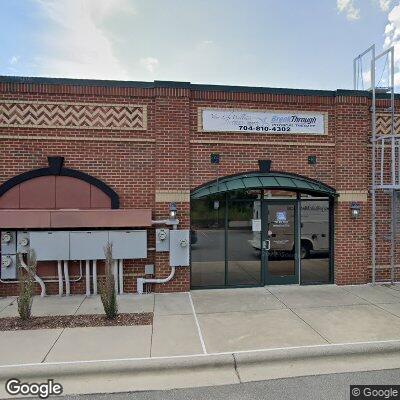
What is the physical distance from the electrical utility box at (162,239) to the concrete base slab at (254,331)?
86.3 inches

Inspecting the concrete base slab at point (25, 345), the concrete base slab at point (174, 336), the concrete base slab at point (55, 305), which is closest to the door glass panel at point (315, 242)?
the concrete base slab at point (174, 336)

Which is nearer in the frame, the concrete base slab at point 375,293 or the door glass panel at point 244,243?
the concrete base slab at point 375,293

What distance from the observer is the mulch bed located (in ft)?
19.7

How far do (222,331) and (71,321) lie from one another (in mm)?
2873

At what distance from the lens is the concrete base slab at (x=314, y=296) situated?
7.41 meters

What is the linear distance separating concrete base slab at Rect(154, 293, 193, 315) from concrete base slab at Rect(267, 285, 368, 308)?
2.22m

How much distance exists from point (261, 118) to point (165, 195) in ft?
10.7

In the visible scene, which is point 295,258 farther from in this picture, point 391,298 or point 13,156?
point 13,156

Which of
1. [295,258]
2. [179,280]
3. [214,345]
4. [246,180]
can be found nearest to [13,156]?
[179,280]

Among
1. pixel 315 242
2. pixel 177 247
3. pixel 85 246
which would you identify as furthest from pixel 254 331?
pixel 85 246

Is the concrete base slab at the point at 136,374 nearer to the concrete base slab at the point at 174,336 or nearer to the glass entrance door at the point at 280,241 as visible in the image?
the concrete base slab at the point at 174,336

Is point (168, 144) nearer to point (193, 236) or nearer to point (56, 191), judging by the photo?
point (193, 236)

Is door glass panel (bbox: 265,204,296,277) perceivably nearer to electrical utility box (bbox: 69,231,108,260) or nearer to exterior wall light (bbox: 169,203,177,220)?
exterior wall light (bbox: 169,203,177,220)

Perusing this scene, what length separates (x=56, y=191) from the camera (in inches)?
322
